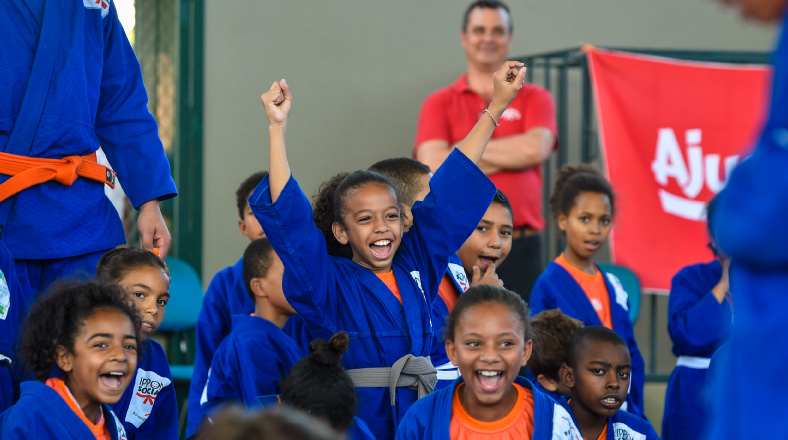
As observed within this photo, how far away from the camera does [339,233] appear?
2465 mm

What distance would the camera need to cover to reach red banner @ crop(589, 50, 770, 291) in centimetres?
493

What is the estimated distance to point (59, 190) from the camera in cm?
218

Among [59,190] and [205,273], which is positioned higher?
[59,190]

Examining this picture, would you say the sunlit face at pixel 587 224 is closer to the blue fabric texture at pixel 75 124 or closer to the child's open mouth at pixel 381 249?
the child's open mouth at pixel 381 249

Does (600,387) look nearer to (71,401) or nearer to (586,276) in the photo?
(586,276)

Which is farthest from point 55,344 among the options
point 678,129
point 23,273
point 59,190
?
point 678,129

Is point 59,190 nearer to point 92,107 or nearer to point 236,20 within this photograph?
point 92,107

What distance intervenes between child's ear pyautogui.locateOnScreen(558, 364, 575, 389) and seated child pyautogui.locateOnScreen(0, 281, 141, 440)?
138 cm

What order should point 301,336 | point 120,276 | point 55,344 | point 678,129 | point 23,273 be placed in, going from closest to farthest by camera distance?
point 55,344 < point 23,273 < point 120,276 < point 301,336 < point 678,129

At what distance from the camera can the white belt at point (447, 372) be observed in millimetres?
2668

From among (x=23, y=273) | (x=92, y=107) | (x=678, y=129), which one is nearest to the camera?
(x=23, y=273)

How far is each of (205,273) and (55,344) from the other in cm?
306

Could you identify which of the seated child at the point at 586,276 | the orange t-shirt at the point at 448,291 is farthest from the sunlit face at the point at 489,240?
the seated child at the point at 586,276

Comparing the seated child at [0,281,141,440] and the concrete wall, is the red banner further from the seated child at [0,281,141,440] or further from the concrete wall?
the seated child at [0,281,141,440]
